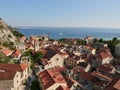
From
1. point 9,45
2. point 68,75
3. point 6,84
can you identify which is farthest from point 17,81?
point 9,45

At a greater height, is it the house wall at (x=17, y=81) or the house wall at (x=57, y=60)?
the house wall at (x=17, y=81)

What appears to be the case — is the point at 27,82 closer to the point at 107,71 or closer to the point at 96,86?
the point at 96,86

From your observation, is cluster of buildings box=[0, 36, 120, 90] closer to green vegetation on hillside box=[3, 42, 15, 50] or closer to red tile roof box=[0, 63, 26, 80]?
red tile roof box=[0, 63, 26, 80]

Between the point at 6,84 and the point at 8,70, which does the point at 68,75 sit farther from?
the point at 6,84

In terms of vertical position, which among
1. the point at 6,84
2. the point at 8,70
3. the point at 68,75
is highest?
the point at 8,70

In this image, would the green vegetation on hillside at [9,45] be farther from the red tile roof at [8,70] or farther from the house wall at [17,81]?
the house wall at [17,81]

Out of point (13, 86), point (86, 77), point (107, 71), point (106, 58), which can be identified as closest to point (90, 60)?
point (106, 58)

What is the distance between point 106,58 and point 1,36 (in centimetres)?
3964

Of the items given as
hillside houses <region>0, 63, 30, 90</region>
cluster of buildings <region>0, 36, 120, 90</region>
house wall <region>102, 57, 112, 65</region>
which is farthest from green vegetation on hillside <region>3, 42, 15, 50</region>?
house wall <region>102, 57, 112, 65</region>

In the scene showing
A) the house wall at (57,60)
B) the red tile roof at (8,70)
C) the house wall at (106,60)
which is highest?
the red tile roof at (8,70)

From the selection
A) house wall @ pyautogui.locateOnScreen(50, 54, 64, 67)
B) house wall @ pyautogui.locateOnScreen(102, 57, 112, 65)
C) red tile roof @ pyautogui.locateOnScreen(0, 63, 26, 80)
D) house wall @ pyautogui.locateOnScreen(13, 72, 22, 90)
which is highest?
red tile roof @ pyautogui.locateOnScreen(0, 63, 26, 80)

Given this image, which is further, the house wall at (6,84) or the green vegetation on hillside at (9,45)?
the green vegetation on hillside at (9,45)

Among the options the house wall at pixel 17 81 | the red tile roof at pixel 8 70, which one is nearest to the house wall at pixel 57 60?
the red tile roof at pixel 8 70

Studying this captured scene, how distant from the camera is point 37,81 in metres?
44.4
